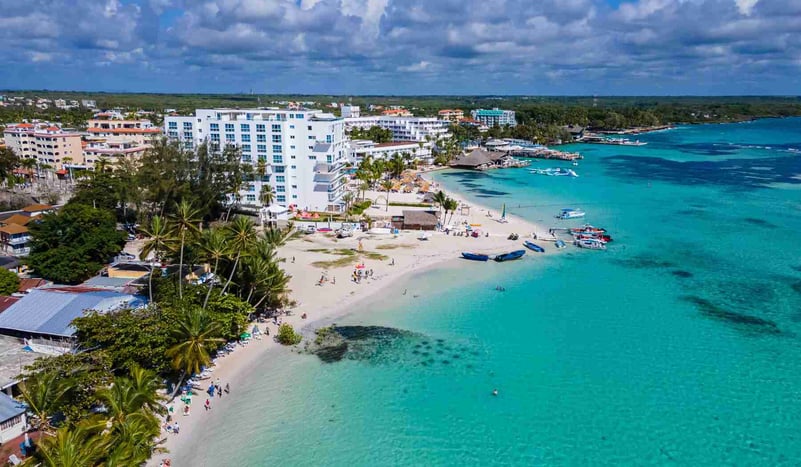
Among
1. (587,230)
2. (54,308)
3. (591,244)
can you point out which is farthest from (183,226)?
(587,230)

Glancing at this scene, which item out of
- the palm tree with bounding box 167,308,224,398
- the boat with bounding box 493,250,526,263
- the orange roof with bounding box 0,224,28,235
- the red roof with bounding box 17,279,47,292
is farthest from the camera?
the boat with bounding box 493,250,526,263

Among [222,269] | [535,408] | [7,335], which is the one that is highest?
[222,269]

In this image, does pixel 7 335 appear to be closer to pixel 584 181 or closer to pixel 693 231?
pixel 693 231

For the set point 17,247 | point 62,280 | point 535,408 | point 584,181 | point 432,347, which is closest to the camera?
point 535,408

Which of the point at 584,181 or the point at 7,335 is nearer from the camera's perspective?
the point at 7,335

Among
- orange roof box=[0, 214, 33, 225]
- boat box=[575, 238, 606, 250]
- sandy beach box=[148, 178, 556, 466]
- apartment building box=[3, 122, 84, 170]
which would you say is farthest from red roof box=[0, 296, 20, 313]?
apartment building box=[3, 122, 84, 170]

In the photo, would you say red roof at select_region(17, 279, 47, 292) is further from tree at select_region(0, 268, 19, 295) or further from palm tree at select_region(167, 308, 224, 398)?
palm tree at select_region(167, 308, 224, 398)

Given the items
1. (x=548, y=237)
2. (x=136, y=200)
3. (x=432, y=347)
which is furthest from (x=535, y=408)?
(x=136, y=200)
